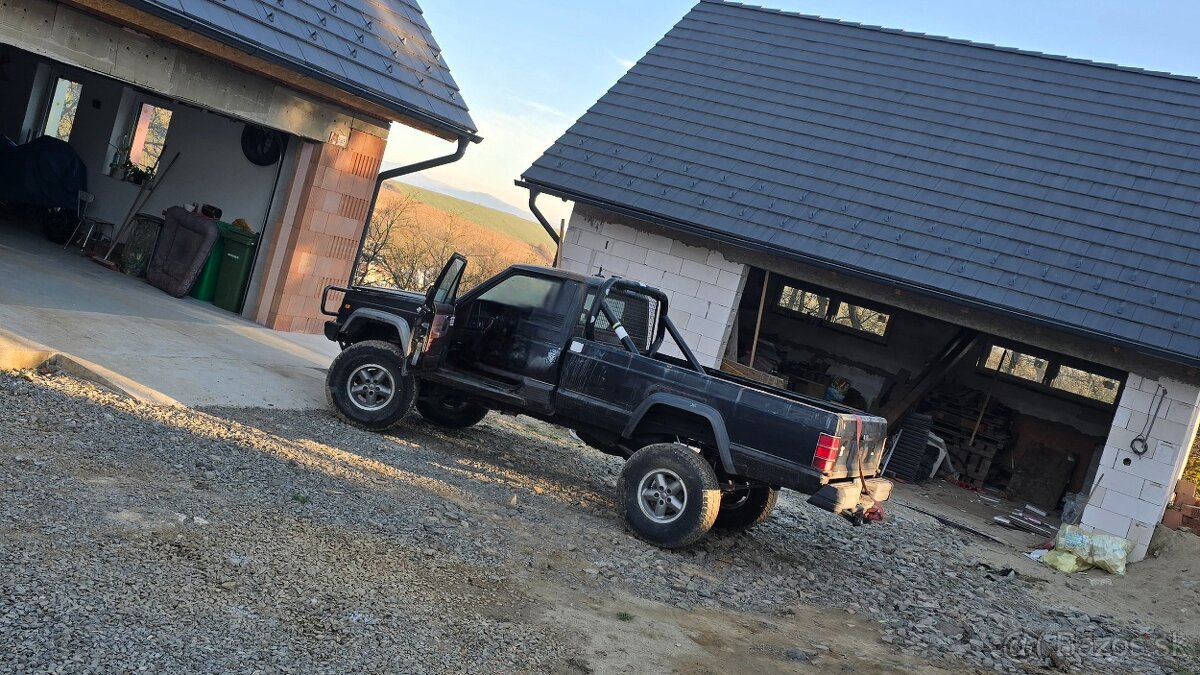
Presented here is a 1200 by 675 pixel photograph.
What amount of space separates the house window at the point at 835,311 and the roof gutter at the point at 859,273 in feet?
11.3

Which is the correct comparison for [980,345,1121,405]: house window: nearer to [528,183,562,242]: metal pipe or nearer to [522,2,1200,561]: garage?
[522,2,1200,561]: garage

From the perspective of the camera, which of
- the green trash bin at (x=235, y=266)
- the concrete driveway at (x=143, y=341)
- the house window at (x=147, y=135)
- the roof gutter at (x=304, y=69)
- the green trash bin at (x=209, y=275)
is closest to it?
the concrete driveway at (x=143, y=341)

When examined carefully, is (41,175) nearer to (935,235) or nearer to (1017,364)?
(935,235)

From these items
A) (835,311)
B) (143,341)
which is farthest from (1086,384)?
(143,341)

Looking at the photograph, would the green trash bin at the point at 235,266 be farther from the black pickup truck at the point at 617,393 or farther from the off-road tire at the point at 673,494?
the off-road tire at the point at 673,494

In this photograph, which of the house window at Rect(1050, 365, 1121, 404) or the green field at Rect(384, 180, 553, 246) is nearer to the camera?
the house window at Rect(1050, 365, 1121, 404)

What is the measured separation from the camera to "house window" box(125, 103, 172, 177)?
15.3 m

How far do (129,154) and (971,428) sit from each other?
14122 mm

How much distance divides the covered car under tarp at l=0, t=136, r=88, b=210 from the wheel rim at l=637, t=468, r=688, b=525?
10.7 meters

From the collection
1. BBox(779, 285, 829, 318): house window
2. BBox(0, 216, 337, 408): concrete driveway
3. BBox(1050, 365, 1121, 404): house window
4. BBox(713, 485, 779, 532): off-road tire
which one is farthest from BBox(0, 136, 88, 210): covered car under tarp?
BBox(1050, 365, 1121, 404): house window

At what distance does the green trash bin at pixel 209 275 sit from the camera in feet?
42.5

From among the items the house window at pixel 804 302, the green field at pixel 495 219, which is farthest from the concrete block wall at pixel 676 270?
the green field at pixel 495 219

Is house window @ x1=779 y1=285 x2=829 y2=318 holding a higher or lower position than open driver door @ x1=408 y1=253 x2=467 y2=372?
higher

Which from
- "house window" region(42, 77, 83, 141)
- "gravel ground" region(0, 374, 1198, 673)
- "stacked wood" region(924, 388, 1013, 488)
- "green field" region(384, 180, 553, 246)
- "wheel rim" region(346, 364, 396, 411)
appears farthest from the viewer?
"green field" region(384, 180, 553, 246)
